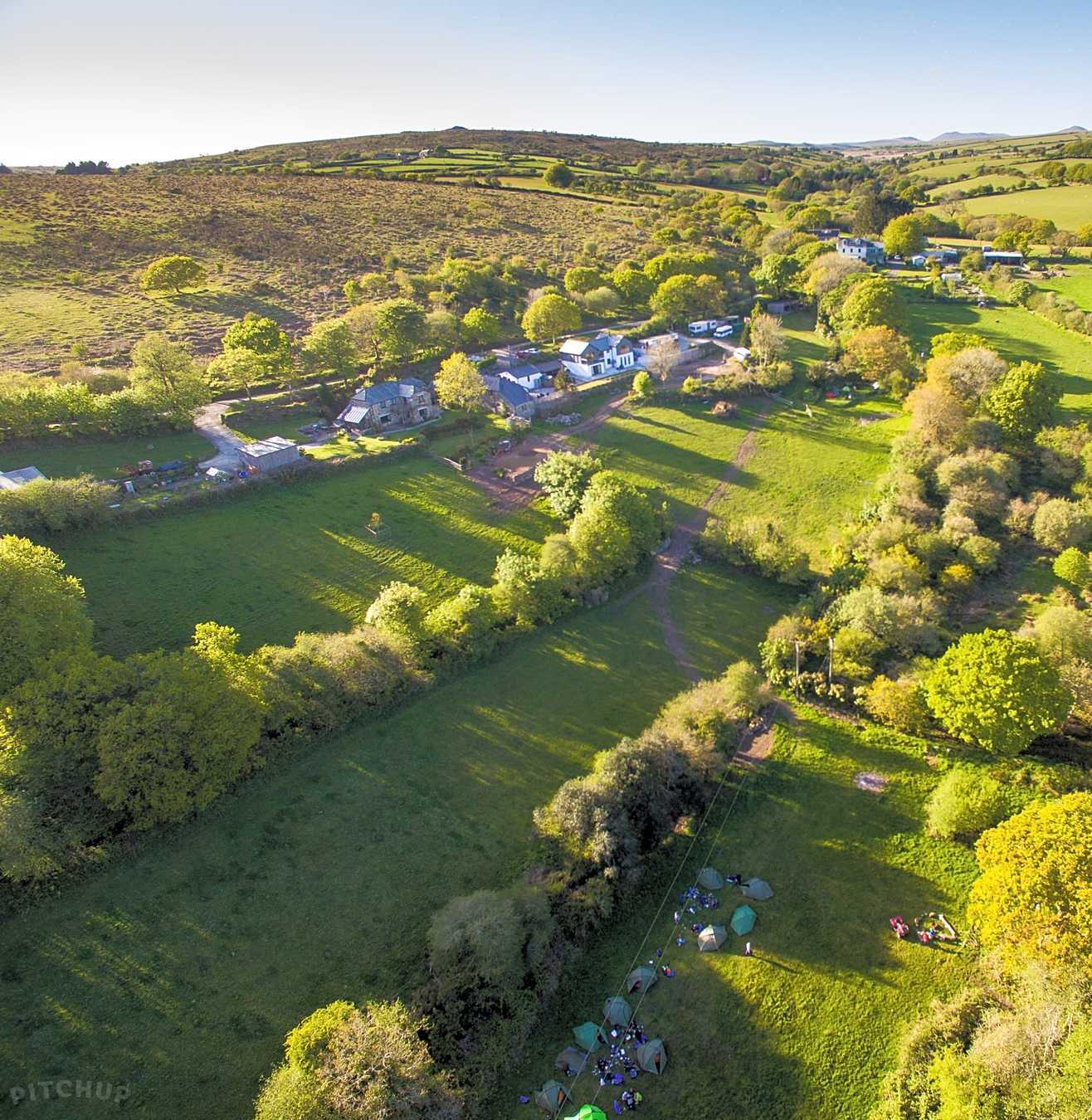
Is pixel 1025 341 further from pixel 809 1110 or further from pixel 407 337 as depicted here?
pixel 809 1110

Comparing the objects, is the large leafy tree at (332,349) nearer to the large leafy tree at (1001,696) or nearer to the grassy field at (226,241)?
the grassy field at (226,241)

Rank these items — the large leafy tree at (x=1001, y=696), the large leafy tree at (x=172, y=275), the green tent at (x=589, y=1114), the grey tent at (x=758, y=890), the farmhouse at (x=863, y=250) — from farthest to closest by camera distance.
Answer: the farmhouse at (x=863, y=250) < the large leafy tree at (x=172, y=275) < the large leafy tree at (x=1001, y=696) < the grey tent at (x=758, y=890) < the green tent at (x=589, y=1114)

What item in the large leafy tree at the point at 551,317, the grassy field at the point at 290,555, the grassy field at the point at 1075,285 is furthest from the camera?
the grassy field at the point at 1075,285

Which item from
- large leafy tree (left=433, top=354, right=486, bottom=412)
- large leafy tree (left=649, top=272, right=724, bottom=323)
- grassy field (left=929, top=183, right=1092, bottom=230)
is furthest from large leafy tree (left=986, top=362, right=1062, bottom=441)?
grassy field (left=929, top=183, right=1092, bottom=230)

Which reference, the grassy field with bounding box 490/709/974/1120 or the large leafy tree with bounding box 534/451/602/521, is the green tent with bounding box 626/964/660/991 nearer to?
the grassy field with bounding box 490/709/974/1120

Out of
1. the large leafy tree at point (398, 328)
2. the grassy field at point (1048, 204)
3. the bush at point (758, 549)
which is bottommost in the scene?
the bush at point (758, 549)

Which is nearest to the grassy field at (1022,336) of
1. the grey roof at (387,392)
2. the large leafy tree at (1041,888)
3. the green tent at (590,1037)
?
the large leafy tree at (1041,888)
